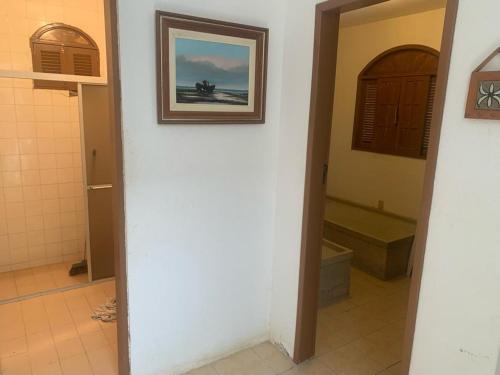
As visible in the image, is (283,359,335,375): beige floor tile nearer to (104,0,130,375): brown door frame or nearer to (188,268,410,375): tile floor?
(188,268,410,375): tile floor

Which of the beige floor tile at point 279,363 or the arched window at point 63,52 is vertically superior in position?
the arched window at point 63,52

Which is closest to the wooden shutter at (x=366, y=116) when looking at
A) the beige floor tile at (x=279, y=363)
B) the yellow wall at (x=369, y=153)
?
the yellow wall at (x=369, y=153)

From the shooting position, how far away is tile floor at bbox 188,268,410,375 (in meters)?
2.01

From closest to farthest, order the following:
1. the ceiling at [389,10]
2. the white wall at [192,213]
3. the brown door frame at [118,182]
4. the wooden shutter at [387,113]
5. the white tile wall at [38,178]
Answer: the brown door frame at [118,182]
the white wall at [192,213]
the white tile wall at [38,178]
the ceiling at [389,10]
the wooden shutter at [387,113]

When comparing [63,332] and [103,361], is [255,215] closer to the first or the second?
[103,361]

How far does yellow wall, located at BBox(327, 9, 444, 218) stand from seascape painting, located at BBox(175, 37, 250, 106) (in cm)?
235

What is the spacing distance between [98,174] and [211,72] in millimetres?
1469

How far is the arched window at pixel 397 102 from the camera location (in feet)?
11.3

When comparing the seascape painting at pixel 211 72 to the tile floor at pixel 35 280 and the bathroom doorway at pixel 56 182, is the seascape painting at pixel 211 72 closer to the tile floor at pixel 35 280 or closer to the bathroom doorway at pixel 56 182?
the bathroom doorway at pixel 56 182

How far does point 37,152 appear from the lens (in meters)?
3.01

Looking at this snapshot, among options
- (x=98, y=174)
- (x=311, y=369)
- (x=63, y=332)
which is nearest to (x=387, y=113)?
(x=311, y=369)

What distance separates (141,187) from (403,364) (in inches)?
52.7

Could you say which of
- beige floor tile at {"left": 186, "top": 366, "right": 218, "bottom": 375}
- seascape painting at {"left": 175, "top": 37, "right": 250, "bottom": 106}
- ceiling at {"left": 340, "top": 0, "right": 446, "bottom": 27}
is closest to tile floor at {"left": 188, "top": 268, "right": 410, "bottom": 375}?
beige floor tile at {"left": 186, "top": 366, "right": 218, "bottom": 375}

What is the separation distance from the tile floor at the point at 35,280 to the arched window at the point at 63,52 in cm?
152
